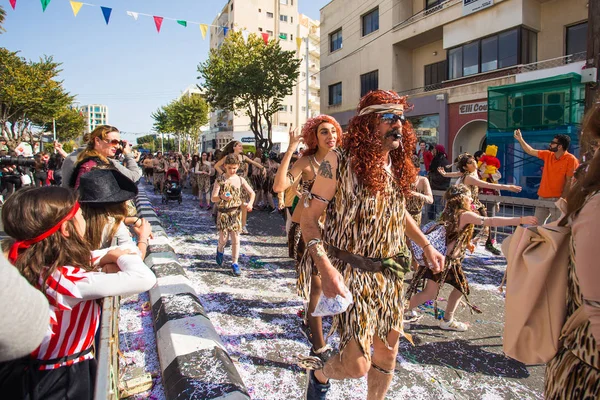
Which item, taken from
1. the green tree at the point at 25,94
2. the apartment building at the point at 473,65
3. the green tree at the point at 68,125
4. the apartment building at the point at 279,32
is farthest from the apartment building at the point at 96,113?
the apartment building at the point at 473,65

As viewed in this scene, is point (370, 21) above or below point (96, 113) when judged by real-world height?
below

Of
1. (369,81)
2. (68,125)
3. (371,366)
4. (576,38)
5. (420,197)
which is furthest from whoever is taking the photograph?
(68,125)

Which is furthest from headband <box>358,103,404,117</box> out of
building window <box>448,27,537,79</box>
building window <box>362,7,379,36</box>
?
building window <box>362,7,379,36</box>

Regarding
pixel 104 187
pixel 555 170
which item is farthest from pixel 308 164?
pixel 555 170

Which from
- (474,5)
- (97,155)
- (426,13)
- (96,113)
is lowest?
(97,155)

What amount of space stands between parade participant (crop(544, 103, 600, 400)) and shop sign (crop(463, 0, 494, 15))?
18.5 m

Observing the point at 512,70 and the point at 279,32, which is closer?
the point at 512,70

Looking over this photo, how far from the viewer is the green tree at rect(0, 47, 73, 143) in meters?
28.3

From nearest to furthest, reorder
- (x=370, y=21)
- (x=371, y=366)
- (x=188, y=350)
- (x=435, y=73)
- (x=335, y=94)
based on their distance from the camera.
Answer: (x=371, y=366), (x=188, y=350), (x=435, y=73), (x=370, y=21), (x=335, y=94)

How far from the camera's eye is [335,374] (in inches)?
92.3

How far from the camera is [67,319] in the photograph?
A: 184 centimetres

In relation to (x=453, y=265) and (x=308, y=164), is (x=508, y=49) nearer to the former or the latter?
(x=453, y=265)

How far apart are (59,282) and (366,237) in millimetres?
1606

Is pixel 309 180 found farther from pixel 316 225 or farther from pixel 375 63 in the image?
pixel 375 63
